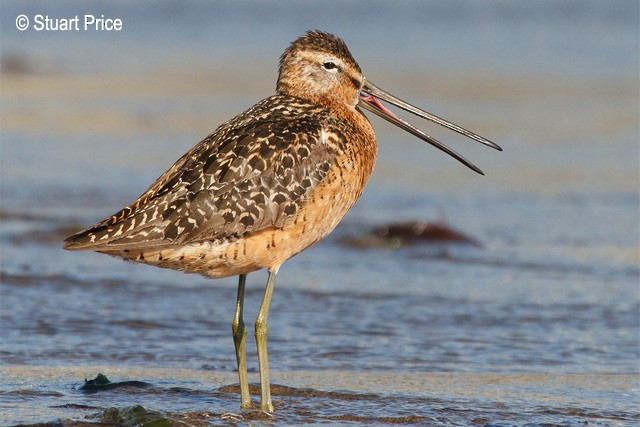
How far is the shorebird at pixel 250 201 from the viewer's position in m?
5.40

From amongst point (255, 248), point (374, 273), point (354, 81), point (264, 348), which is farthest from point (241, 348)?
point (374, 273)

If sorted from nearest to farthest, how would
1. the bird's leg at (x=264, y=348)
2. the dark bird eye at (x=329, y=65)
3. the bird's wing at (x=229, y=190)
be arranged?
1. the bird's wing at (x=229, y=190)
2. the bird's leg at (x=264, y=348)
3. the dark bird eye at (x=329, y=65)

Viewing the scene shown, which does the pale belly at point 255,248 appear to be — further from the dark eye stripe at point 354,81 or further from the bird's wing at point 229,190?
the dark eye stripe at point 354,81

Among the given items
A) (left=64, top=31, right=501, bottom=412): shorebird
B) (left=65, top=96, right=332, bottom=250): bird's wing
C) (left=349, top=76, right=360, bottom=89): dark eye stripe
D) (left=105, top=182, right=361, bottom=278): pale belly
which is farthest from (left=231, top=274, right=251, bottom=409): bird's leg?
(left=349, top=76, right=360, bottom=89): dark eye stripe

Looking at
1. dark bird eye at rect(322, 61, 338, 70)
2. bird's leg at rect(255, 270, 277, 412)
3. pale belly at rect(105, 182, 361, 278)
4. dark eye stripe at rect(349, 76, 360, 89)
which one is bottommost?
bird's leg at rect(255, 270, 277, 412)

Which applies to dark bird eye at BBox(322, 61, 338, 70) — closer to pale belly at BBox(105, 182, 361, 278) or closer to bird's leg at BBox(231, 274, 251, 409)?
pale belly at BBox(105, 182, 361, 278)

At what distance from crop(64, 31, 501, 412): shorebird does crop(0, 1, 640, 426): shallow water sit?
0.69 m

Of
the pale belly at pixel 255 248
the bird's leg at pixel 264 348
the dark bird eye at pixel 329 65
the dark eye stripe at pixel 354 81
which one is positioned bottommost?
the bird's leg at pixel 264 348

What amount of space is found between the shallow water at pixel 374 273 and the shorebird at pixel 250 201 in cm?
69

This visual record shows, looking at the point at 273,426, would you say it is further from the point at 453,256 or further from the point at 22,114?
the point at 22,114

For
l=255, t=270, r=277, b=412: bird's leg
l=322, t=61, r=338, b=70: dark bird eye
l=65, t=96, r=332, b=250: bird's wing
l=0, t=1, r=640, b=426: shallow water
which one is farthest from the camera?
l=322, t=61, r=338, b=70: dark bird eye

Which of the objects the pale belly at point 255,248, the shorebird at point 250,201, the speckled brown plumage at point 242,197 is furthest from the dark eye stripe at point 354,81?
the pale belly at point 255,248

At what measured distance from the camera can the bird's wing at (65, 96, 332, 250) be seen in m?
5.38

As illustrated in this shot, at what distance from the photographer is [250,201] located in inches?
217
